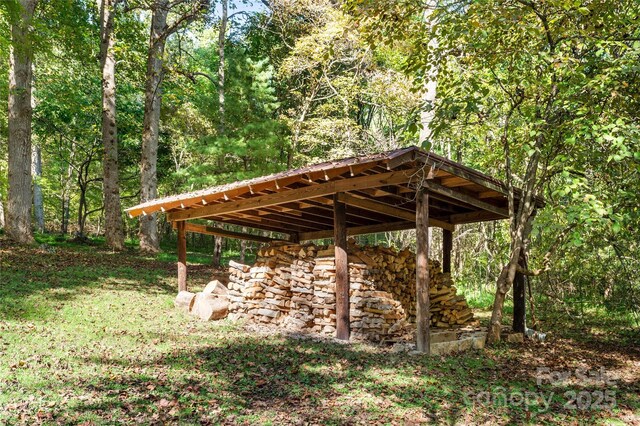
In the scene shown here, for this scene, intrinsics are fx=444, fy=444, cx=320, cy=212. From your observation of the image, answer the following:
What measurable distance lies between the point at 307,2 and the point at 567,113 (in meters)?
11.8

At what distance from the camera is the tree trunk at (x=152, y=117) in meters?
13.6

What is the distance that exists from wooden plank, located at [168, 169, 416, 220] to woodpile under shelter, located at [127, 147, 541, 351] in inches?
0.5

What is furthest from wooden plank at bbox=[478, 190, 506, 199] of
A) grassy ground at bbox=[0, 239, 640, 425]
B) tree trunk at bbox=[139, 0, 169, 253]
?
tree trunk at bbox=[139, 0, 169, 253]

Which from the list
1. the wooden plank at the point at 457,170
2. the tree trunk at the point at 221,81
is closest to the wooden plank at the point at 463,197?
the wooden plank at the point at 457,170

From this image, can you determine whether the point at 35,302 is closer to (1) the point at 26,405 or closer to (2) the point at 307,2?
(1) the point at 26,405

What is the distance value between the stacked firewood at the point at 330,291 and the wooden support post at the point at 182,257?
122 centimetres

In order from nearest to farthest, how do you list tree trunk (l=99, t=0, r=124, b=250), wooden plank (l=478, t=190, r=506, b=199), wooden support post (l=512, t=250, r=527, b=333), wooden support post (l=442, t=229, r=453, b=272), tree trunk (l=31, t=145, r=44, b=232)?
wooden plank (l=478, t=190, r=506, b=199) → wooden support post (l=512, t=250, r=527, b=333) → wooden support post (l=442, t=229, r=453, b=272) → tree trunk (l=99, t=0, r=124, b=250) → tree trunk (l=31, t=145, r=44, b=232)

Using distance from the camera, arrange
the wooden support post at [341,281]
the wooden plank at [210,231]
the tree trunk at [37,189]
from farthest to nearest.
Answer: the tree trunk at [37,189] < the wooden plank at [210,231] < the wooden support post at [341,281]

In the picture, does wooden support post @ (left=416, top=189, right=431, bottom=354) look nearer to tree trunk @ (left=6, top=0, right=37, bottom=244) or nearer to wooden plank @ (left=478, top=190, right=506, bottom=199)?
wooden plank @ (left=478, top=190, right=506, bottom=199)

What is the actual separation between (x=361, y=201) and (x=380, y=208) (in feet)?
2.26

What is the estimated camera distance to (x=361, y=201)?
697cm

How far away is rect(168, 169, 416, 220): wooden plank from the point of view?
5973mm

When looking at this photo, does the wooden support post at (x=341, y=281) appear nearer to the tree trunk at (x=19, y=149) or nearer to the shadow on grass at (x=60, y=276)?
the shadow on grass at (x=60, y=276)

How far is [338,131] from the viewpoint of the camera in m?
16.1
